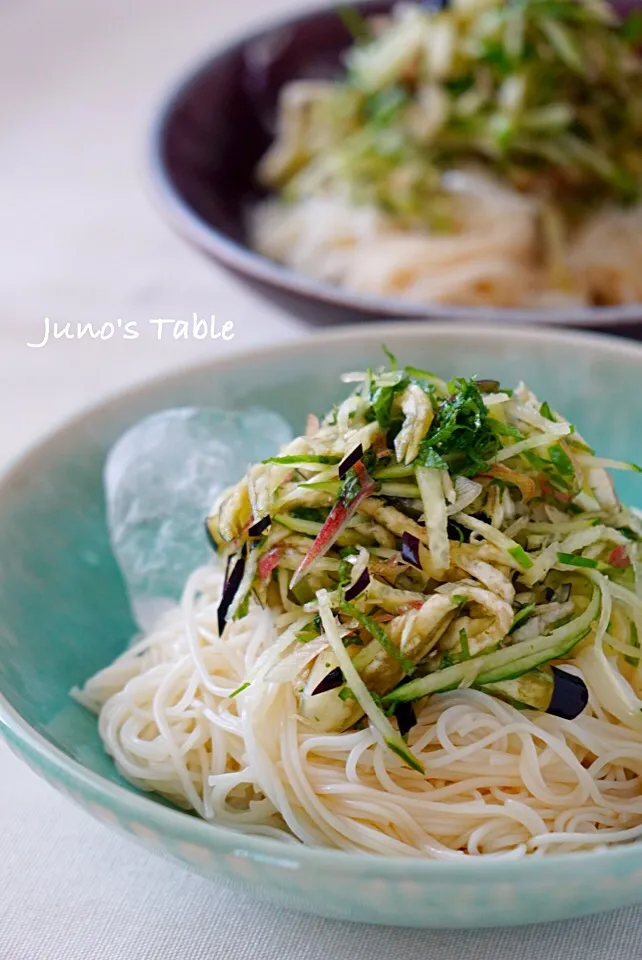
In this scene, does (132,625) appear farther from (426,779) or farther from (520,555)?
(520,555)

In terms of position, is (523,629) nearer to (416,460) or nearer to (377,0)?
(416,460)

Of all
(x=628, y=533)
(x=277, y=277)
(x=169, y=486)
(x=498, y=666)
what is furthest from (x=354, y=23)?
(x=498, y=666)

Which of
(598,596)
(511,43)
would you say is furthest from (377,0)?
(598,596)

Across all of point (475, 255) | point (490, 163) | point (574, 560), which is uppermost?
point (574, 560)

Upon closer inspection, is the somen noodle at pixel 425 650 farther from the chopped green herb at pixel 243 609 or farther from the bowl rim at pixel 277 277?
the bowl rim at pixel 277 277

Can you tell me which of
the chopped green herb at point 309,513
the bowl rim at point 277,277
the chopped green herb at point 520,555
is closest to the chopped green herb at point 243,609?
→ the chopped green herb at point 309,513
